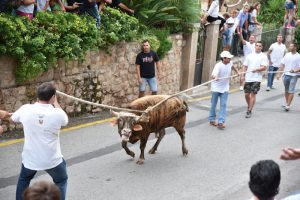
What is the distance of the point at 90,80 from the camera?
38.6 feet

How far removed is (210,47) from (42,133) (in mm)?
10981

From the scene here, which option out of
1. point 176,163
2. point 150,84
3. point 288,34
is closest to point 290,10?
point 288,34

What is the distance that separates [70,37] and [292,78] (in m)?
6.22

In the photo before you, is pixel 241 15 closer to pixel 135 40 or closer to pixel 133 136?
pixel 135 40

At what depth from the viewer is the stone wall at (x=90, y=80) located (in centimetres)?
999

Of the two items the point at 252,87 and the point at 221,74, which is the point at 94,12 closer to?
the point at 221,74

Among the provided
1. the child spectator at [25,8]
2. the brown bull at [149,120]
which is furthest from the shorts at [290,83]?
the child spectator at [25,8]

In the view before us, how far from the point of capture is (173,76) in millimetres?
14656

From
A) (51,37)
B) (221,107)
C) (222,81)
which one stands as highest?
(51,37)

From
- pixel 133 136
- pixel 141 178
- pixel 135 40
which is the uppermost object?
pixel 135 40

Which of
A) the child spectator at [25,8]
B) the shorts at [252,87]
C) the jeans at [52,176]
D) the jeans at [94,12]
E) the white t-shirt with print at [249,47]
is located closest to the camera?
the jeans at [52,176]

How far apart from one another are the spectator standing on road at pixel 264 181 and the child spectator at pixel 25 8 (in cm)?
734

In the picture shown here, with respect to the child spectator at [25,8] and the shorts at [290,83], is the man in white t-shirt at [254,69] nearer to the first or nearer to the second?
the shorts at [290,83]

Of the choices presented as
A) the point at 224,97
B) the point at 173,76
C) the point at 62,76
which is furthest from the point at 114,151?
the point at 173,76
